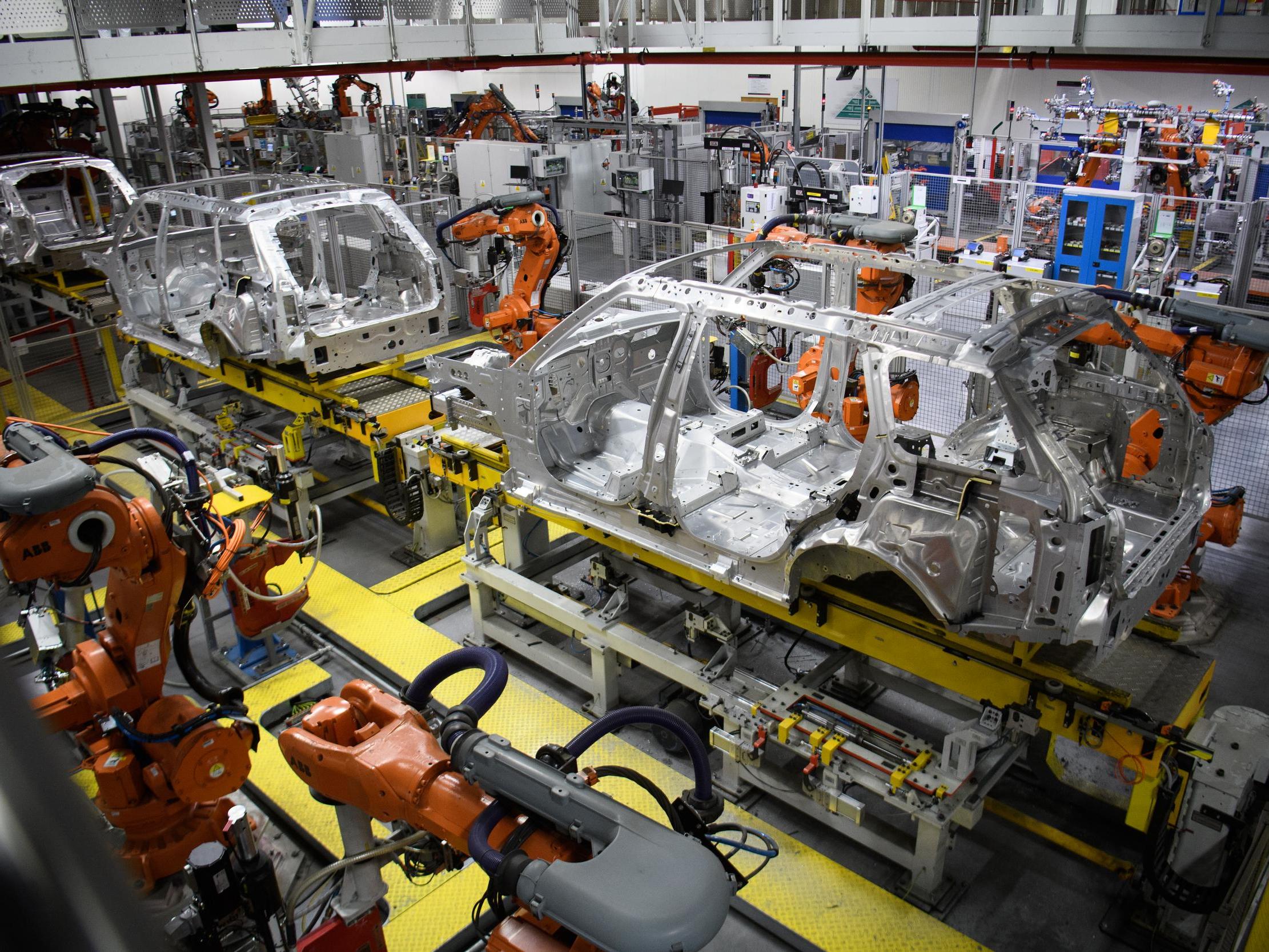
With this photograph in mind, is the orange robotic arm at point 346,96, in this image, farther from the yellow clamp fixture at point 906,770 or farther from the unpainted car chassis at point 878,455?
the yellow clamp fixture at point 906,770

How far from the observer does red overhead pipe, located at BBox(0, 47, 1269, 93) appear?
10430 millimetres

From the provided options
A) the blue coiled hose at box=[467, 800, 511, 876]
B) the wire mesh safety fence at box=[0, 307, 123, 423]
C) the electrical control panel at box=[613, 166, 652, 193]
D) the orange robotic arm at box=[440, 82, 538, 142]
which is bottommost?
the wire mesh safety fence at box=[0, 307, 123, 423]

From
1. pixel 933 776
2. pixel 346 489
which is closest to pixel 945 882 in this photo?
→ pixel 933 776

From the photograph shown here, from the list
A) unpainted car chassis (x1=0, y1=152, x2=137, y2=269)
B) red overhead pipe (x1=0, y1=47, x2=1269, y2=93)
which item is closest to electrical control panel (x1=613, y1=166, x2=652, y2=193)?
red overhead pipe (x1=0, y1=47, x2=1269, y2=93)

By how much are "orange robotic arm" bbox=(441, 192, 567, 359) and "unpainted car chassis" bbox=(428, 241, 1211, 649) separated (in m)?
3.04

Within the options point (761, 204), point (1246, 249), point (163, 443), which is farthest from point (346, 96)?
point (163, 443)

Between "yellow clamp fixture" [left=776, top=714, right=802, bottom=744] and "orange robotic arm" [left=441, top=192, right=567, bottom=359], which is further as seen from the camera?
"orange robotic arm" [left=441, top=192, right=567, bottom=359]

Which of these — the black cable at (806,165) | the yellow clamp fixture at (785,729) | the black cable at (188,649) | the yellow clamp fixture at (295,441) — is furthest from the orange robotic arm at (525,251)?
the yellow clamp fixture at (785,729)

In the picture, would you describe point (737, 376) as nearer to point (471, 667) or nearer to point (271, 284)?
point (271, 284)

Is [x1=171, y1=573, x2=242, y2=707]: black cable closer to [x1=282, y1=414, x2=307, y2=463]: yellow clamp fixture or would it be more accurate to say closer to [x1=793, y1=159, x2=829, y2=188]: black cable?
[x1=282, y1=414, x2=307, y2=463]: yellow clamp fixture

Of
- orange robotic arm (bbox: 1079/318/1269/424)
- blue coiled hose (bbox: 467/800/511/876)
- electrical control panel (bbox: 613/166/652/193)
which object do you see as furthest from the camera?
electrical control panel (bbox: 613/166/652/193)

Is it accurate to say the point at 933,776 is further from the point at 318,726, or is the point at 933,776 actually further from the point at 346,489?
the point at 346,489

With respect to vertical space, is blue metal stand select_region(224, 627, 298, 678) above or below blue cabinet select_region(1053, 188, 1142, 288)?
below

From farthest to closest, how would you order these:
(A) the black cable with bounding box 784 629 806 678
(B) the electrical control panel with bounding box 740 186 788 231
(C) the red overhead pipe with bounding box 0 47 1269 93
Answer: (B) the electrical control panel with bounding box 740 186 788 231 < (C) the red overhead pipe with bounding box 0 47 1269 93 < (A) the black cable with bounding box 784 629 806 678
